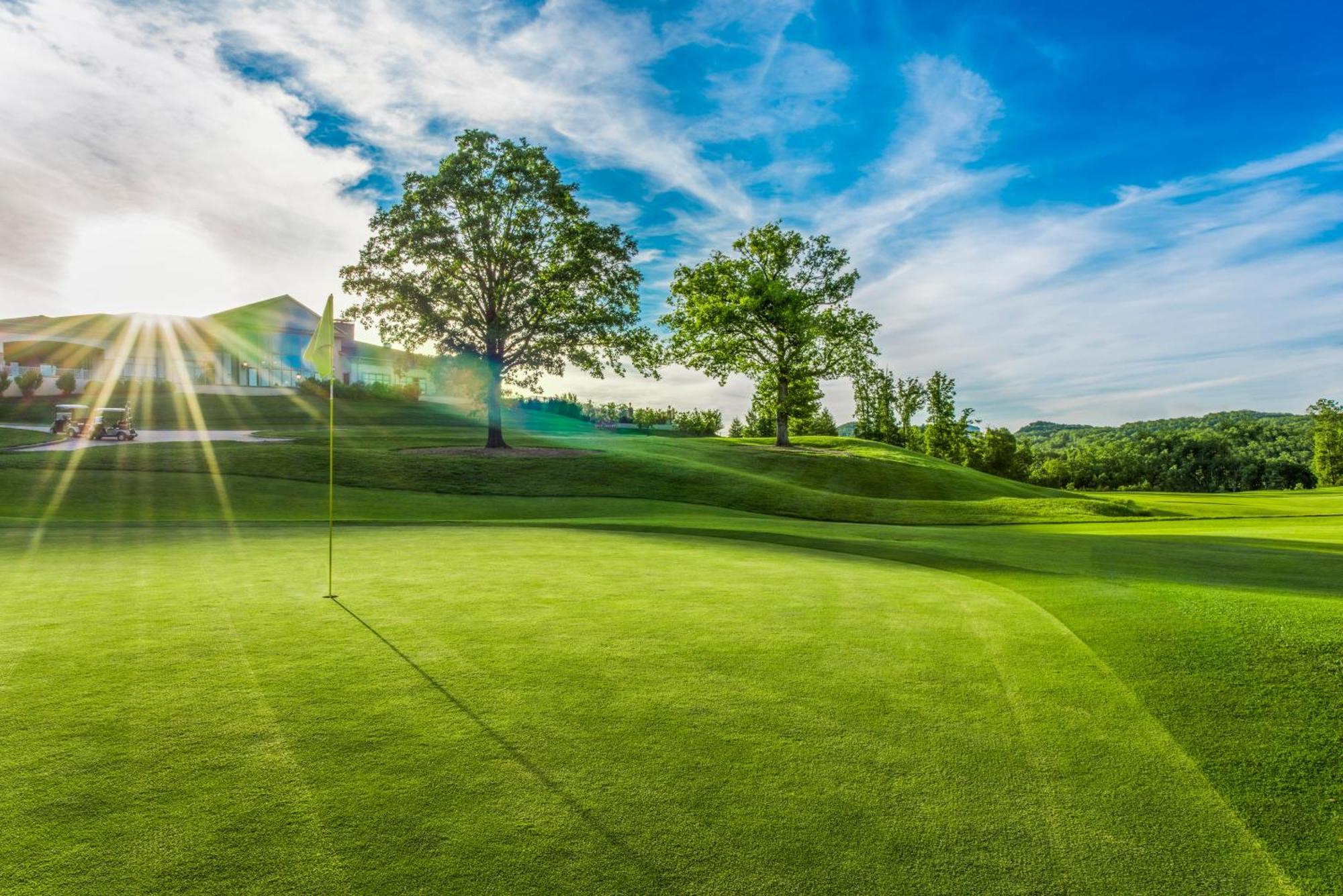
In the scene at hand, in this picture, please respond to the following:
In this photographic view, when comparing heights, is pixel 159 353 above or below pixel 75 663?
above

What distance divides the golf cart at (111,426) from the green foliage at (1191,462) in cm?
8279

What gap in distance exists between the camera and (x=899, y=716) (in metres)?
4.34

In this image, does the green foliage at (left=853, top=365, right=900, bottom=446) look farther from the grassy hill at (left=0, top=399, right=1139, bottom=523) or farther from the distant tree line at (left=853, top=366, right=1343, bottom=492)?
the grassy hill at (left=0, top=399, right=1139, bottom=523)

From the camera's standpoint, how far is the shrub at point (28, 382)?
50.7 metres

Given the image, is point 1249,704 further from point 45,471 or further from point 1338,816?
point 45,471

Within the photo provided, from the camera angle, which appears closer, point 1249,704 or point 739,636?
point 1249,704

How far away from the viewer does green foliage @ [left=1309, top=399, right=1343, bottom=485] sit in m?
74.1

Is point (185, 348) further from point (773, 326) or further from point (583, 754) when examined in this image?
point (583, 754)

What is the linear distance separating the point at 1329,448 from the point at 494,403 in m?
90.3

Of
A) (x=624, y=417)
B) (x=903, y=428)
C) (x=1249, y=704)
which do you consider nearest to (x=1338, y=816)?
(x=1249, y=704)

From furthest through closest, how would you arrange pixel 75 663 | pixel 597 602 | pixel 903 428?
pixel 903 428
pixel 597 602
pixel 75 663

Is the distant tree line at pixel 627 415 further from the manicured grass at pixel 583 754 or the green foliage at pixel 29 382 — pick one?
the manicured grass at pixel 583 754

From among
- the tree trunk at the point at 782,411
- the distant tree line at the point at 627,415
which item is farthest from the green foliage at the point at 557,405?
the tree trunk at the point at 782,411

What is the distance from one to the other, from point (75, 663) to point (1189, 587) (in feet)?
33.2
